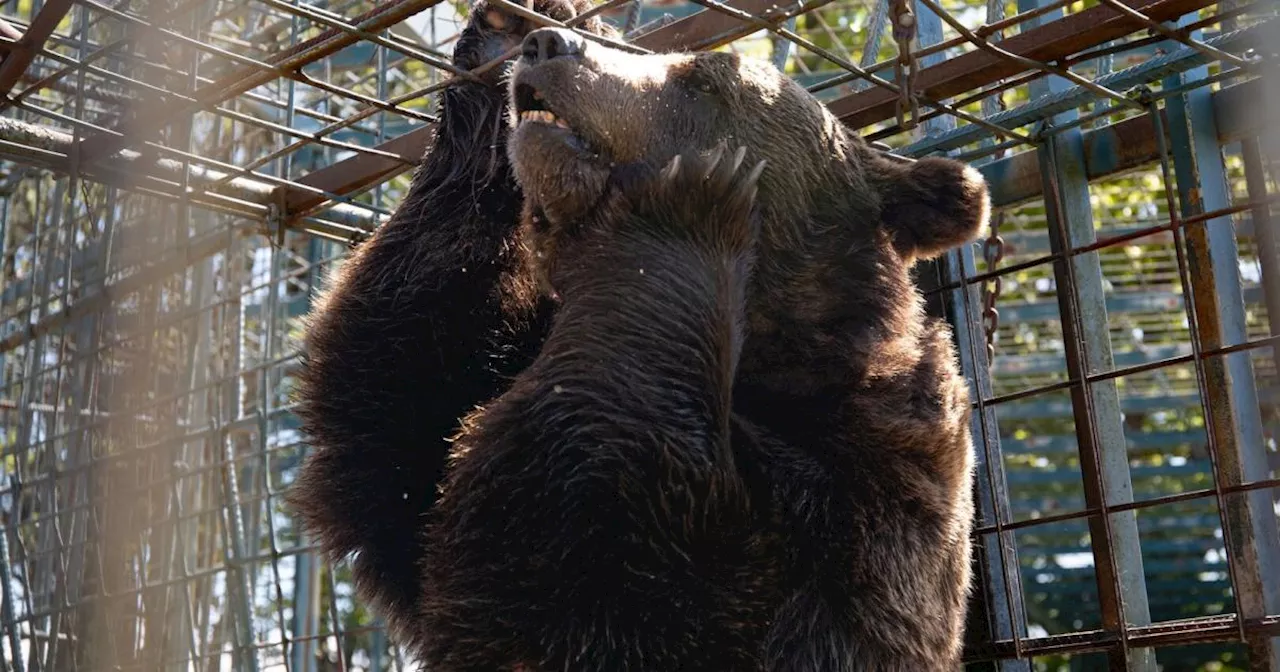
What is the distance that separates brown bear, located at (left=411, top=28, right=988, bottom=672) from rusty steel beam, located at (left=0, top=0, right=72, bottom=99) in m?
1.18

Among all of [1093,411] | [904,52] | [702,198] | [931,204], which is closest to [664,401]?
[702,198]

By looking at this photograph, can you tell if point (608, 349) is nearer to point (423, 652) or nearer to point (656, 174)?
point (656, 174)

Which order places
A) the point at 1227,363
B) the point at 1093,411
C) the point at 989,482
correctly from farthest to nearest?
1. the point at 989,482
2. the point at 1093,411
3. the point at 1227,363

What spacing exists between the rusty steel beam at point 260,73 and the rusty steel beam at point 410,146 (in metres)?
0.75

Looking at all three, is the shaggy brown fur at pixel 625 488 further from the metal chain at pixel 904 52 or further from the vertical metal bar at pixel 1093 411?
the vertical metal bar at pixel 1093 411

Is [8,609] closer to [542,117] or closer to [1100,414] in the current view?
[542,117]

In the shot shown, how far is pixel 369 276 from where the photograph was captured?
4.24m

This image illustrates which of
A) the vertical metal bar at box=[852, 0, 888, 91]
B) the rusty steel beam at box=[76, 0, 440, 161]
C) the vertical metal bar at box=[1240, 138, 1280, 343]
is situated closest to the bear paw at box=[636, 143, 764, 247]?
the rusty steel beam at box=[76, 0, 440, 161]

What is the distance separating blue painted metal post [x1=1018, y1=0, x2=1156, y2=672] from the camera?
4.13 metres

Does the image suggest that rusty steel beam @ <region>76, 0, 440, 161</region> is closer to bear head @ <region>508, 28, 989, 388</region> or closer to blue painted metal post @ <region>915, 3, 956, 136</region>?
bear head @ <region>508, 28, 989, 388</region>

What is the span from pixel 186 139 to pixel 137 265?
172cm

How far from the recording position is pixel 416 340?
4117 millimetres

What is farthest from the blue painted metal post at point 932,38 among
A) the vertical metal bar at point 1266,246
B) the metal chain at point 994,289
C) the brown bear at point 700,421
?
the vertical metal bar at point 1266,246

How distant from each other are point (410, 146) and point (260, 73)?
112cm
